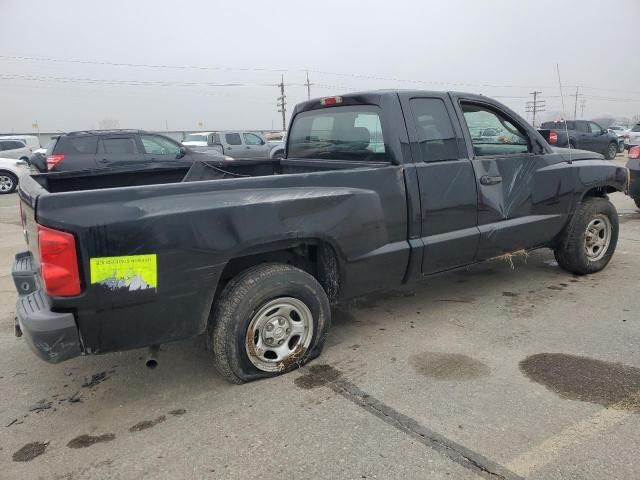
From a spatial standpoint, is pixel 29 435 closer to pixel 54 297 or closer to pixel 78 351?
pixel 78 351

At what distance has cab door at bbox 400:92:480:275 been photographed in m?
3.67

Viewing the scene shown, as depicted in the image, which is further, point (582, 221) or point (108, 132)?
point (108, 132)

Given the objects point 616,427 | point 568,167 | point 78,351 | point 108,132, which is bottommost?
point 616,427

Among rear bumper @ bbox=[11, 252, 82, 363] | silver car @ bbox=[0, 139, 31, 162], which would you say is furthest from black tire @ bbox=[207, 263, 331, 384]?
silver car @ bbox=[0, 139, 31, 162]

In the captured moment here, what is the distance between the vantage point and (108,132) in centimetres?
1207

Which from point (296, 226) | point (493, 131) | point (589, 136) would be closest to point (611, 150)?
point (589, 136)

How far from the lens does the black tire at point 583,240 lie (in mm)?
4805

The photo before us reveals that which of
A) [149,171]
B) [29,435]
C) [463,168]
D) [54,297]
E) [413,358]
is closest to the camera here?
[54,297]

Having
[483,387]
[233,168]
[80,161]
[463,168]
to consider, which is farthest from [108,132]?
[483,387]

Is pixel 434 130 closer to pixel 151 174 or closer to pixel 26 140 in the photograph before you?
pixel 151 174

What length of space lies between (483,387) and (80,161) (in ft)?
38.2

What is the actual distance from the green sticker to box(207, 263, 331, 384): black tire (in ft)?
1.58

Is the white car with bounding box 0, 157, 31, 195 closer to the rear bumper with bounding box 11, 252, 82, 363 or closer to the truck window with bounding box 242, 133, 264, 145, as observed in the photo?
the truck window with bounding box 242, 133, 264, 145

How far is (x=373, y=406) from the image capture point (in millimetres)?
2848
